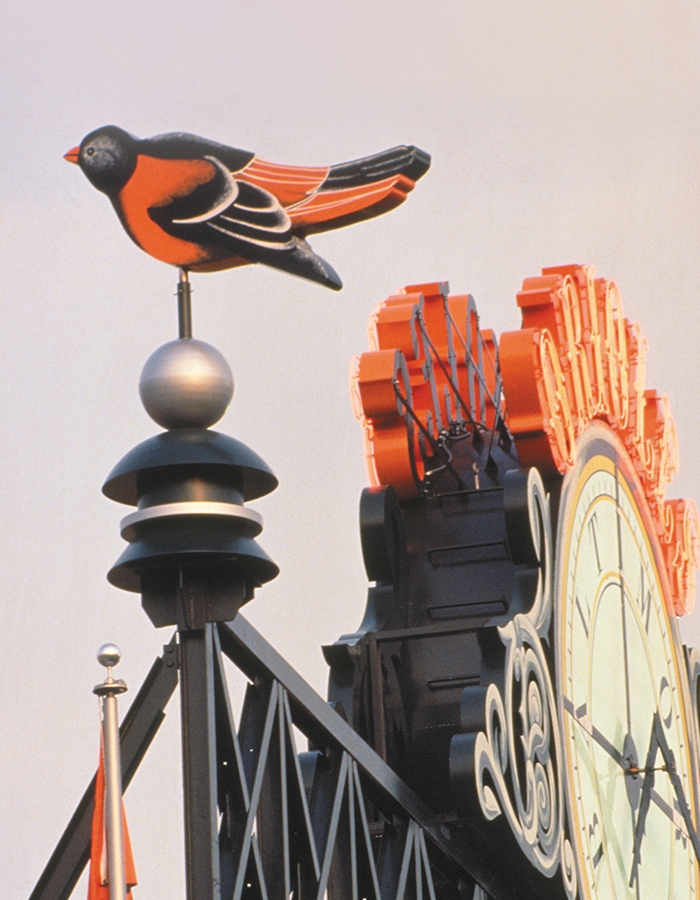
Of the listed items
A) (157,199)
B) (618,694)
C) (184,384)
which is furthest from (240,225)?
(618,694)

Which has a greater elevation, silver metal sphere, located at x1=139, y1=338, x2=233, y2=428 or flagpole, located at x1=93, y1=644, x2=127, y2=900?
silver metal sphere, located at x1=139, y1=338, x2=233, y2=428

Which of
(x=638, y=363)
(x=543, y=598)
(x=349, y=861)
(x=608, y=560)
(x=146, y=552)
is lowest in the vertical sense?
(x=349, y=861)

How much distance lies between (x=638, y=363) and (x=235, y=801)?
7.46m

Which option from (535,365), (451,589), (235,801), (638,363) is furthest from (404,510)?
(235,801)

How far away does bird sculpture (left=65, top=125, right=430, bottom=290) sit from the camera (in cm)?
Result: 682

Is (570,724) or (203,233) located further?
(570,724)

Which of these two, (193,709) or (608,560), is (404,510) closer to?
(608,560)

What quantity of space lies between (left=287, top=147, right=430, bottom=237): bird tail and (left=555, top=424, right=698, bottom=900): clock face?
12.1ft

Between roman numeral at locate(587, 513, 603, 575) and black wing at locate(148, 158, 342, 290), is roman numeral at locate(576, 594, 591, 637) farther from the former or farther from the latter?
black wing at locate(148, 158, 342, 290)

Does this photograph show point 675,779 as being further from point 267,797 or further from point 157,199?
point 157,199

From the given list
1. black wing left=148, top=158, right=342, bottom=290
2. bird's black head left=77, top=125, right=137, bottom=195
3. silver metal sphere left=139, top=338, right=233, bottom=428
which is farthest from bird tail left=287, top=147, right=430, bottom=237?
silver metal sphere left=139, top=338, right=233, bottom=428

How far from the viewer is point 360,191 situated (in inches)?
307

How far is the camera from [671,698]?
13383 millimetres

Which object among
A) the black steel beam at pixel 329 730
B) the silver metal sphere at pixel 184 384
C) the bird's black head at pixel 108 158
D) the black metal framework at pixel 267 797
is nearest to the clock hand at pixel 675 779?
the black steel beam at pixel 329 730
